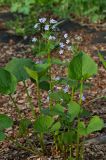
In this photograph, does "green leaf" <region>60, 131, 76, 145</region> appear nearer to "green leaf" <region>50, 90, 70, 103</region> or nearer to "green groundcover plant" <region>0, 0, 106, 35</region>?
"green leaf" <region>50, 90, 70, 103</region>

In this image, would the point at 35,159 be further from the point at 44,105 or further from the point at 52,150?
the point at 44,105

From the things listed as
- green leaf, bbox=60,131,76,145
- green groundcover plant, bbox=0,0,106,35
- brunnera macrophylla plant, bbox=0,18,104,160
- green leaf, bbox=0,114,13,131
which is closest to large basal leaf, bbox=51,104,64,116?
brunnera macrophylla plant, bbox=0,18,104,160

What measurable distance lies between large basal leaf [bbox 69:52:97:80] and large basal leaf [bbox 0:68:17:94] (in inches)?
17.4

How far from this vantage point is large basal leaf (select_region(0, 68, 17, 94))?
10.7 feet

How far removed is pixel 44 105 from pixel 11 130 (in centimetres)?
84

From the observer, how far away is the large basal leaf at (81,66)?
3.14 m

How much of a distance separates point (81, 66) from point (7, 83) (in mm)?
577

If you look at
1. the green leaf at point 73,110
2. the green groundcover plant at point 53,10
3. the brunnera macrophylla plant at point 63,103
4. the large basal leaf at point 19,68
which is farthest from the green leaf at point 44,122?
the green groundcover plant at point 53,10

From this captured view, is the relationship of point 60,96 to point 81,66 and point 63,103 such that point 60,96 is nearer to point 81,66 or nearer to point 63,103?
→ point 63,103

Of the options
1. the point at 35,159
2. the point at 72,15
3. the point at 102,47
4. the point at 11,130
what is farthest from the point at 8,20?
the point at 35,159

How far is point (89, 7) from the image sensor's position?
970 cm

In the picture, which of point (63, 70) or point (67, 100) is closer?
point (67, 100)

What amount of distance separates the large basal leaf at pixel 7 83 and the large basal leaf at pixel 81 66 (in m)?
0.44

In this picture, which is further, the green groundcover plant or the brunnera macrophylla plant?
the green groundcover plant
